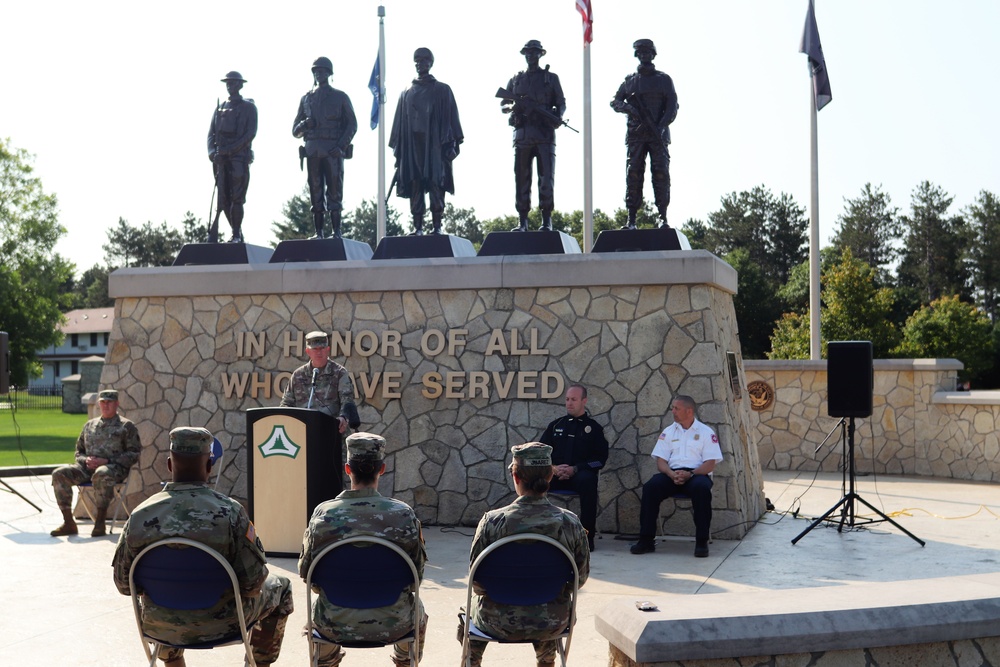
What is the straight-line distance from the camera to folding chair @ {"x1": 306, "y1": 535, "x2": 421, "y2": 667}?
422cm

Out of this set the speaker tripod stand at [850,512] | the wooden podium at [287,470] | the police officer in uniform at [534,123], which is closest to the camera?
the wooden podium at [287,470]

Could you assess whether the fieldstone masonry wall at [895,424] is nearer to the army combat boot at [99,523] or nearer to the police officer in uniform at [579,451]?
the police officer in uniform at [579,451]

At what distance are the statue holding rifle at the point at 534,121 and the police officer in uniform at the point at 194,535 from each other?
6.54 meters

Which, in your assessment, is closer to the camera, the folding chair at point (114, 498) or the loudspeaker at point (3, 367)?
the folding chair at point (114, 498)

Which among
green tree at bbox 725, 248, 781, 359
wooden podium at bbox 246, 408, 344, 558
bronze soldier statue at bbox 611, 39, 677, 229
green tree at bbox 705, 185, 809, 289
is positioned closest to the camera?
wooden podium at bbox 246, 408, 344, 558

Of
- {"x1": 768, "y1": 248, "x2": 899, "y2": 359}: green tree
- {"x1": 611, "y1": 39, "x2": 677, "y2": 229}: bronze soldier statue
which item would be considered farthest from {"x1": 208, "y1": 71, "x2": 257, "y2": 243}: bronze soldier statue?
{"x1": 768, "y1": 248, "x2": 899, "y2": 359}: green tree

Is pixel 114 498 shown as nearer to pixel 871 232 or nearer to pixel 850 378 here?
pixel 850 378

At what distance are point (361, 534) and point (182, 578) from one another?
2.40 feet

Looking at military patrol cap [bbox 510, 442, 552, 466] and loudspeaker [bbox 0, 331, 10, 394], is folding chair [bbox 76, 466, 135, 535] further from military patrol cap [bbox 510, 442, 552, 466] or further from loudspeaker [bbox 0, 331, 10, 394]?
military patrol cap [bbox 510, 442, 552, 466]

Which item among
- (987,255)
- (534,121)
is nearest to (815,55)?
(534,121)

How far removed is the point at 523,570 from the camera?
14.1ft

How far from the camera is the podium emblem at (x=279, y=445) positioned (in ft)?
28.0

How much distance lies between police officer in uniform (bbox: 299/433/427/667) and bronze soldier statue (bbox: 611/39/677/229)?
21.0 ft

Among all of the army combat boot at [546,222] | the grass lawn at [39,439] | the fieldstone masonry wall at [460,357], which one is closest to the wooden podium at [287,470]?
the fieldstone masonry wall at [460,357]
